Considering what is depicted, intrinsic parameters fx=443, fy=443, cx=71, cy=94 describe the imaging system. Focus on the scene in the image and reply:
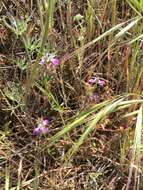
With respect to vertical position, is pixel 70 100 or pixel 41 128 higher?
pixel 70 100

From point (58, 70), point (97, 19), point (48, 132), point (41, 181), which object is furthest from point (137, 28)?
point (41, 181)

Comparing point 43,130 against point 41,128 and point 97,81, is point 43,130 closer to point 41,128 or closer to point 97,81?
point 41,128

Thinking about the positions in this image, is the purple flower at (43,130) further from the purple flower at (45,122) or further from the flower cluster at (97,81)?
the flower cluster at (97,81)

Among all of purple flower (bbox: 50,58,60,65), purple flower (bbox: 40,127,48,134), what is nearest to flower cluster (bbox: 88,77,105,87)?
purple flower (bbox: 50,58,60,65)

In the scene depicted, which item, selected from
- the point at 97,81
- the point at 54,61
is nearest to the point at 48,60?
the point at 54,61

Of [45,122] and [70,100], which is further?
[70,100]

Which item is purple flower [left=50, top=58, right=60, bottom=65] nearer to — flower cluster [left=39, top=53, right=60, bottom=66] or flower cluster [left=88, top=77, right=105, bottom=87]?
flower cluster [left=39, top=53, right=60, bottom=66]

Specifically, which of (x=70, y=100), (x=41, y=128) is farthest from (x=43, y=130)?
(x=70, y=100)

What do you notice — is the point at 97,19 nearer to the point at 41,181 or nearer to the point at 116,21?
the point at 116,21
